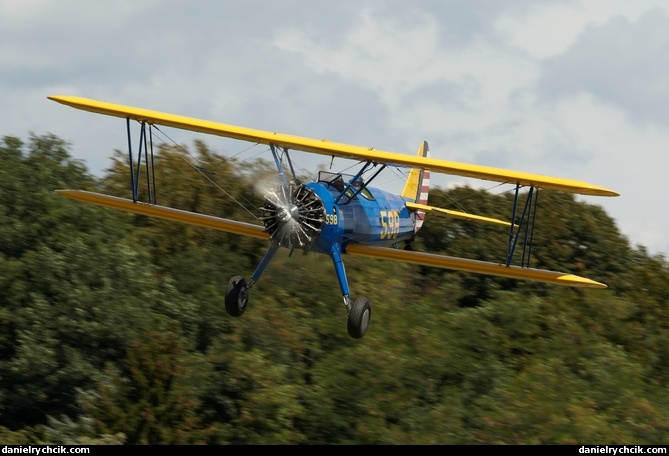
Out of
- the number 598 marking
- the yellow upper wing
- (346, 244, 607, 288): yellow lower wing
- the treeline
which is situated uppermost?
the yellow upper wing

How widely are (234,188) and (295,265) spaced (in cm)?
365

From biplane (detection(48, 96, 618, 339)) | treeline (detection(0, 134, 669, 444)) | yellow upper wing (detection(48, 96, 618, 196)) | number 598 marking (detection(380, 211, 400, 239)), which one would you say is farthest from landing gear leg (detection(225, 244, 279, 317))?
treeline (detection(0, 134, 669, 444))

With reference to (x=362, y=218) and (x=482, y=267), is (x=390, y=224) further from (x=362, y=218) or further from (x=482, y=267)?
(x=482, y=267)

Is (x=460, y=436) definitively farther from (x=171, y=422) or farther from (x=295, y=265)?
(x=295, y=265)

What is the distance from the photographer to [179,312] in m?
33.9

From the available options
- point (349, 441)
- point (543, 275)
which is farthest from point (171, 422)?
point (543, 275)

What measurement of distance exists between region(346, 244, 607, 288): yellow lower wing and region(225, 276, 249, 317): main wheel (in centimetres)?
173

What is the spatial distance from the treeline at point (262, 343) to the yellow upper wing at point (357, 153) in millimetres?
9472

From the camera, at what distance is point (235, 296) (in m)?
16.3

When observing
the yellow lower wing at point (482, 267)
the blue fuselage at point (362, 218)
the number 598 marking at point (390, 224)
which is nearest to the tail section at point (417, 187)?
the blue fuselage at point (362, 218)

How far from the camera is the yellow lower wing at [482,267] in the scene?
16500 mm

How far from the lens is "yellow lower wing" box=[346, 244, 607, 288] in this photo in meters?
16.5

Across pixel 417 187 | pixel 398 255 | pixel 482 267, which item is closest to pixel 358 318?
pixel 398 255

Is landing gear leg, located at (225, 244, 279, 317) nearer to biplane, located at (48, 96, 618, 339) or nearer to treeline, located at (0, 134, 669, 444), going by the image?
biplane, located at (48, 96, 618, 339)
